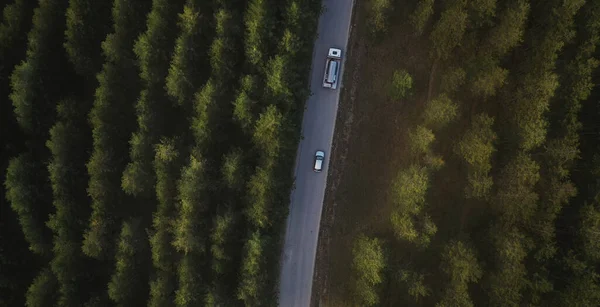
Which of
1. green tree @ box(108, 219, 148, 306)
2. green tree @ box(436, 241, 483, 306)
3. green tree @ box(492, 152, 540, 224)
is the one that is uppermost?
green tree @ box(492, 152, 540, 224)

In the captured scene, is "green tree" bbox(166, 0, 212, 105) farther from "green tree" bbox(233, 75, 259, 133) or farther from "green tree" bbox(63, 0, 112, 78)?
"green tree" bbox(63, 0, 112, 78)

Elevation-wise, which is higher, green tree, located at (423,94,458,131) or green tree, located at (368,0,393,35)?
green tree, located at (368,0,393,35)

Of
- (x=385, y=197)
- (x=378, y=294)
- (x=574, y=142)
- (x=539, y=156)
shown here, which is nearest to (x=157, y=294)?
(x=378, y=294)

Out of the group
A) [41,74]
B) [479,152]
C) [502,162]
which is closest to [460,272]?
[479,152]

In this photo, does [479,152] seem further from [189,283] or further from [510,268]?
[189,283]

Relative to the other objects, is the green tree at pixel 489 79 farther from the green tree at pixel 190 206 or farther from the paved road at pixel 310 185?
the green tree at pixel 190 206

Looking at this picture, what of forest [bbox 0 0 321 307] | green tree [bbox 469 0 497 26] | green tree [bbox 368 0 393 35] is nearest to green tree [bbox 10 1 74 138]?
forest [bbox 0 0 321 307]
